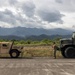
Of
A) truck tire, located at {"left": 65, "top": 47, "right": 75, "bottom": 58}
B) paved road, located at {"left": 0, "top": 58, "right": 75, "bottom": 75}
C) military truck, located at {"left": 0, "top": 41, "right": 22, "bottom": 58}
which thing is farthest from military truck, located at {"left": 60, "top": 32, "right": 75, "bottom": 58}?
paved road, located at {"left": 0, "top": 58, "right": 75, "bottom": 75}

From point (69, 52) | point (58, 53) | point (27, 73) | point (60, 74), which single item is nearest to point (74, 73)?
point (60, 74)

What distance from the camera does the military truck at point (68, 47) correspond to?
37250mm

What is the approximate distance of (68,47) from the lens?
37.6 m

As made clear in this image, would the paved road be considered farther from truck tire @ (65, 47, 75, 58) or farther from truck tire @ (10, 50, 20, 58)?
truck tire @ (10, 50, 20, 58)

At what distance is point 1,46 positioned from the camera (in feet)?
127

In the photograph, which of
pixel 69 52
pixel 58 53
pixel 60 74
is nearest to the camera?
pixel 60 74

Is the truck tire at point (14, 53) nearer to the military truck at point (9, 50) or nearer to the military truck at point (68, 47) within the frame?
the military truck at point (9, 50)

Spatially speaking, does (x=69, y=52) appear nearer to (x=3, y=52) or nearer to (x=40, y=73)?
(x=3, y=52)

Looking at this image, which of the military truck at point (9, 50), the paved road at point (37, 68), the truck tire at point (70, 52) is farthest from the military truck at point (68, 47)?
the paved road at point (37, 68)

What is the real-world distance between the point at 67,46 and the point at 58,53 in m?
5.29

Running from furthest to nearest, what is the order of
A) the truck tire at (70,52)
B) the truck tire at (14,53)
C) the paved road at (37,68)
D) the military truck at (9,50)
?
the truck tire at (14,53)
the military truck at (9,50)
the truck tire at (70,52)
the paved road at (37,68)

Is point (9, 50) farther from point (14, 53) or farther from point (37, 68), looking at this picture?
point (37, 68)

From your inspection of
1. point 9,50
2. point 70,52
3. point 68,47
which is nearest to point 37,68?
point 70,52

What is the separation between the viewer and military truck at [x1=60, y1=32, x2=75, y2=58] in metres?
37.2
